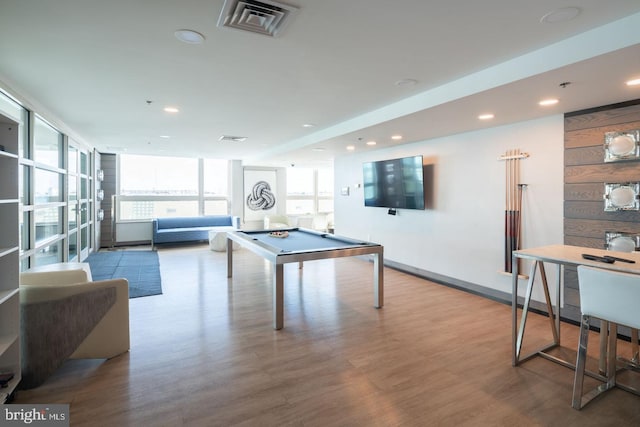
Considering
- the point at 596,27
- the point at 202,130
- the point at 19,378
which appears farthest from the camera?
the point at 202,130

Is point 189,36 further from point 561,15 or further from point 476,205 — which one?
point 476,205

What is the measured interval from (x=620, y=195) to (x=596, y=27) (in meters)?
1.78

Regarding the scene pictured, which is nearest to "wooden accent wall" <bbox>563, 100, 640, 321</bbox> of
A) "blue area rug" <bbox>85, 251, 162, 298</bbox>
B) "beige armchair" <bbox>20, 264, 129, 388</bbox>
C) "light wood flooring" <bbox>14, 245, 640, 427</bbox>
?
"light wood flooring" <bbox>14, 245, 640, 427</bbox>

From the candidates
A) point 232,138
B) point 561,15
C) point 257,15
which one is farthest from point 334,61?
point 232,138

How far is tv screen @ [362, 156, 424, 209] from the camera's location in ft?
17.0

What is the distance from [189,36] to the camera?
223 cm

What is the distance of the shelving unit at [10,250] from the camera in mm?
2176

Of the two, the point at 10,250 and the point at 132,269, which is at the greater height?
the point at 10,250

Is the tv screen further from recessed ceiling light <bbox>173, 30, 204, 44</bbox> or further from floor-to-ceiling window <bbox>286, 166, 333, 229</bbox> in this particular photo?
floor-to-ceiling window <bbox>286, 166, 333, 229</bbox>

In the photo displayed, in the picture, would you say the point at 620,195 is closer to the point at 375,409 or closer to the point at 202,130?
the point at 375,409

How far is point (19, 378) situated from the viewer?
221cm

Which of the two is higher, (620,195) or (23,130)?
(23,130)

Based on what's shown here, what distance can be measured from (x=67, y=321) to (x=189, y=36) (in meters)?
2.28

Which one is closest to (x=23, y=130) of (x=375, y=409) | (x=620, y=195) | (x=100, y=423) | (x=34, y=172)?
(x=34, y=172)
